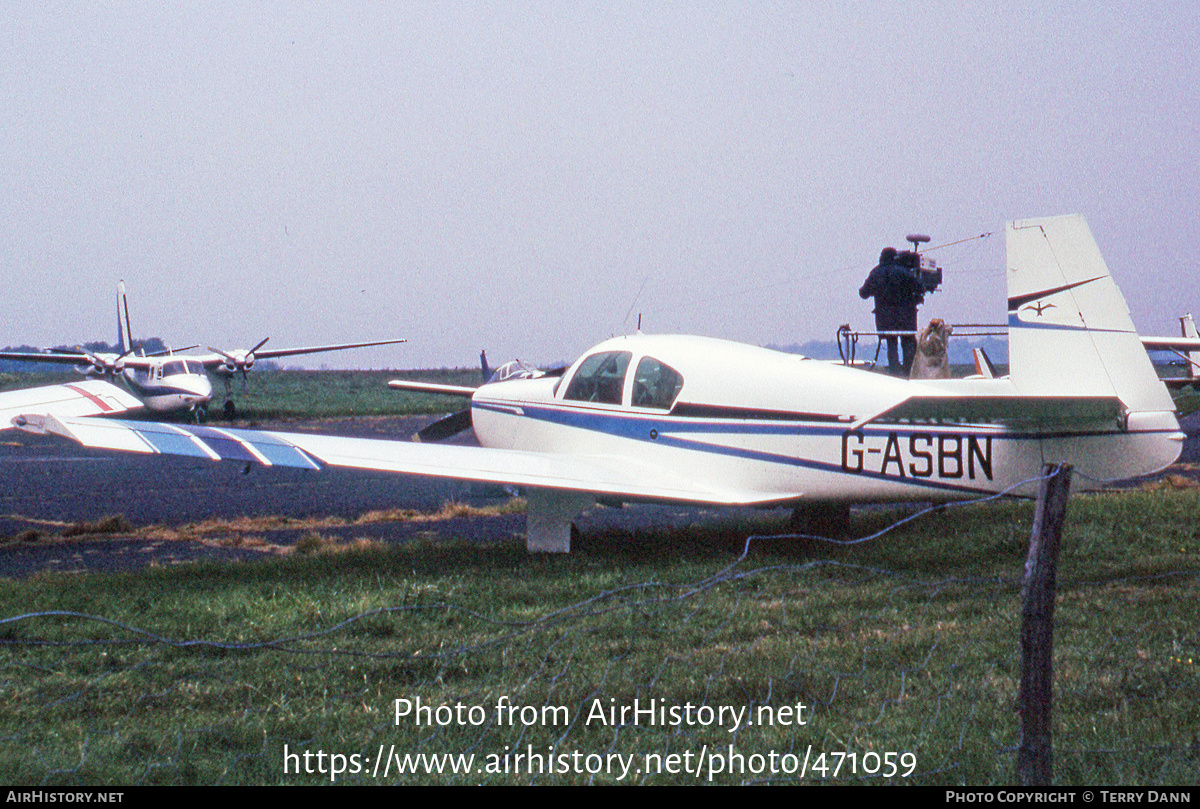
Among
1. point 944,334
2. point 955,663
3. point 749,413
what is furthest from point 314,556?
point 944,334

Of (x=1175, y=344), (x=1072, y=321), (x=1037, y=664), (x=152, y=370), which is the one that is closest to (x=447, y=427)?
(x=1072, y=321)

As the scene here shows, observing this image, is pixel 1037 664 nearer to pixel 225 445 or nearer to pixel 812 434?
pixel 812 434

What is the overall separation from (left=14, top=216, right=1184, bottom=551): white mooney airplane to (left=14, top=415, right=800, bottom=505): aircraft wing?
0.02 meters

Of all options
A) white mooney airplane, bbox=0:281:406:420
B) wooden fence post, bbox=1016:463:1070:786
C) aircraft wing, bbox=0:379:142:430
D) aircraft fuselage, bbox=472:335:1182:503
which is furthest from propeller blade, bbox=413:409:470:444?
white mooney airplane, bbox=0:281:406:420

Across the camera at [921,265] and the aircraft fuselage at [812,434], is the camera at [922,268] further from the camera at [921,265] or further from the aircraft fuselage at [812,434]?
the aircraft fuselage at [812,434]

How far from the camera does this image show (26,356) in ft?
113

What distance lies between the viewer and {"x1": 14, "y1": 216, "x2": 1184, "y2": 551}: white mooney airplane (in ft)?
22.4

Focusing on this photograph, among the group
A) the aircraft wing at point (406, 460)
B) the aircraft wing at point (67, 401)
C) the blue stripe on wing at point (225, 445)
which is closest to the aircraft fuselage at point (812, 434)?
the aircraft wing at point (406, 460)

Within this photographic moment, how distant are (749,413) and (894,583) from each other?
190 centimetres

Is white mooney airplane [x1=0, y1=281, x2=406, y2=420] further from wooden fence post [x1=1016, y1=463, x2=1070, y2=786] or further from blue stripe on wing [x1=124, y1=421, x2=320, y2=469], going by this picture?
wooden fence post [x1=1016, y1=463, x2=1070, y2=786]

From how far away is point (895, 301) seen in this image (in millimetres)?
13625

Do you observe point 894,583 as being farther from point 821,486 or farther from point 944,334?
point 944,334

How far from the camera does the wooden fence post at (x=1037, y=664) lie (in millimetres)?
3094

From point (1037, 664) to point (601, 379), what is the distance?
20.6ft
